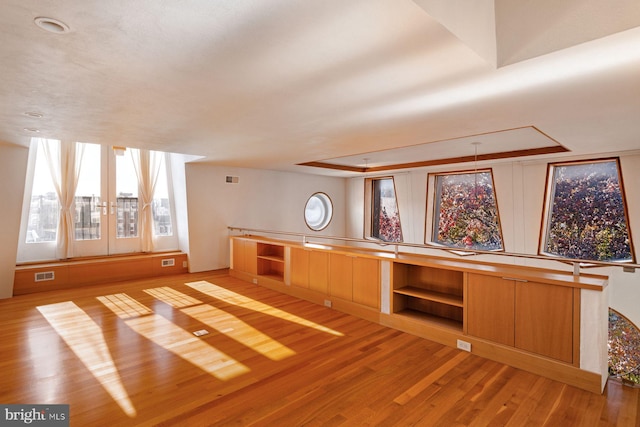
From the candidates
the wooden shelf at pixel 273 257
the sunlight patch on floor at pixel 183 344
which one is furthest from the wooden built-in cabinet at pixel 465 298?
the sunlight patch on floor at pixel 183 344

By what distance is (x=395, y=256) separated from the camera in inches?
163

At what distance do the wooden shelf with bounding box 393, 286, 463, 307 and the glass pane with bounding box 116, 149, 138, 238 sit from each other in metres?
5.86

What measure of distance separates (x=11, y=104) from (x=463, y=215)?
8.15 metres

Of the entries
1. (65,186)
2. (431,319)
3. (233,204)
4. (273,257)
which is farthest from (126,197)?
(431,319)

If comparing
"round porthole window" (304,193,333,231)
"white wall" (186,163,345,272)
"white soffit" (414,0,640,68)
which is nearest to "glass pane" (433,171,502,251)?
"round porthole window" (304,193,333,231)

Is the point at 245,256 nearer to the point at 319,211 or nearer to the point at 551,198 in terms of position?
the point at 319,211

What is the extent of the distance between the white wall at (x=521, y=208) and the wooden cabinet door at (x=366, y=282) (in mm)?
3230

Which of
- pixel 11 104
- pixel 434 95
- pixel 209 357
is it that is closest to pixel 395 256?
pixel 434 95

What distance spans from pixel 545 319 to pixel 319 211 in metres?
7.83

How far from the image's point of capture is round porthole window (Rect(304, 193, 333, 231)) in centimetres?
1003

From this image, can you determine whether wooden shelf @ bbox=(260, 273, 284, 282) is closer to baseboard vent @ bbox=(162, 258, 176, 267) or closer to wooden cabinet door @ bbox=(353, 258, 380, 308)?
wooden cabinet door @ bbox=(353, 258, 380, 308)

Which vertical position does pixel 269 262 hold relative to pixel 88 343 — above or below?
above

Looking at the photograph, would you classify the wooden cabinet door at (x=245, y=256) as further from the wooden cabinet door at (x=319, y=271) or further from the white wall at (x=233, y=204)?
the wooden cabinet door at (x=319, y=271)

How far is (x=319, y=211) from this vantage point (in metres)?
10.4
